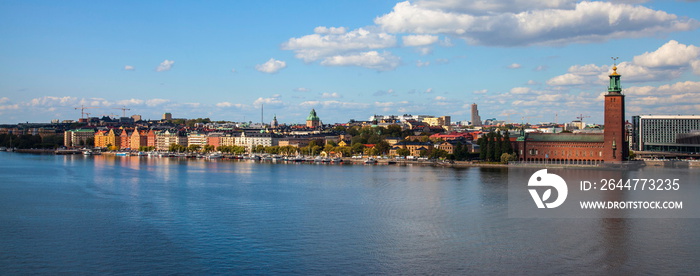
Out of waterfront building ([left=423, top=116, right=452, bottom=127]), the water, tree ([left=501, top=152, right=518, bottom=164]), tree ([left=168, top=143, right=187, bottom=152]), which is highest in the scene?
waterfront building ([left=423, top=116, right=452, bottom=127])

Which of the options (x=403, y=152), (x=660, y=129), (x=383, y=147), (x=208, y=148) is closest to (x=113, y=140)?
(x=208, y=148)

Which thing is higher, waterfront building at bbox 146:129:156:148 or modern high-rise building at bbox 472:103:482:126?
modern high-rise building at bbox 472:103:482:126

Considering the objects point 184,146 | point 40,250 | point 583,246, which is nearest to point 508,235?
point 583,246

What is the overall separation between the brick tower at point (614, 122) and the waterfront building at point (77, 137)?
171 ft

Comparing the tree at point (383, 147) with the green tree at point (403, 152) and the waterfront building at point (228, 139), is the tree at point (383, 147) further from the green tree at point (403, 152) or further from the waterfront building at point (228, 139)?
the waterfront building at point (228, 139)

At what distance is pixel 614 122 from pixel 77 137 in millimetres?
54624

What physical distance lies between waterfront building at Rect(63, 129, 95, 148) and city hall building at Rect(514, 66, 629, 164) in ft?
155

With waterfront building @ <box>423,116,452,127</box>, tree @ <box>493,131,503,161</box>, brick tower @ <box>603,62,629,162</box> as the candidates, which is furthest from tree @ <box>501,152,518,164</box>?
waterfront building @ <box>423,116,452,127</box>

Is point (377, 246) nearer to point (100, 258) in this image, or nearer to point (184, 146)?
point (100, 258)

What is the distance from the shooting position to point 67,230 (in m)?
13.3

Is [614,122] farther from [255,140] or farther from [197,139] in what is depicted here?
[197,139]

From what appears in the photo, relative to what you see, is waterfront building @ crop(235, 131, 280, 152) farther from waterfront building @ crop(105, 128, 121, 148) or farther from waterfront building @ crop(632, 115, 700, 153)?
waterfront building @ crop(632, 115, 700, 153)

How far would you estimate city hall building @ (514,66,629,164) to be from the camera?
3694cm

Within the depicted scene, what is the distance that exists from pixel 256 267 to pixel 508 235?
16.6 ft
